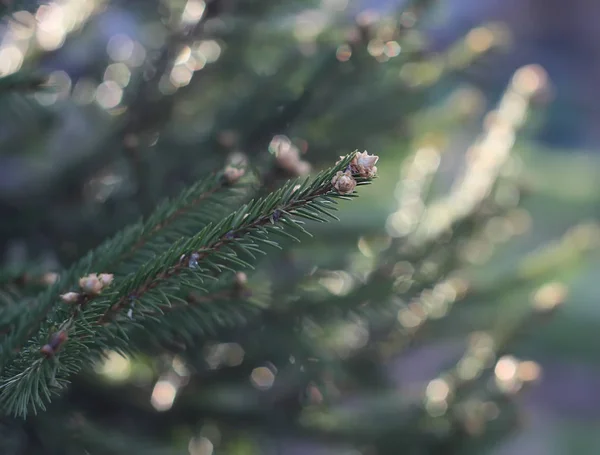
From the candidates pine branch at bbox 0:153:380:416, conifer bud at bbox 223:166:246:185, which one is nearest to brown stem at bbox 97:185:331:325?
pine branch at bbox 0:153:380:416

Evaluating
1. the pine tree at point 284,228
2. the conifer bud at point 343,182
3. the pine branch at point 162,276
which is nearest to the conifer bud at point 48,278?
the pine tree at point 284,228

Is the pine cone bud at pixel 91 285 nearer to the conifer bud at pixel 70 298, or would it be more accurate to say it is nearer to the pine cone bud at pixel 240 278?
the conifer bud at pixel 70 298

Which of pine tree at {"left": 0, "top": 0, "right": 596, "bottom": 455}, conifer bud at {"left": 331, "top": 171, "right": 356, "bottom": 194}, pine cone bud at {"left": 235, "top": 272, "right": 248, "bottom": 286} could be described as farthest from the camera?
pine tree at {"left": 0, "top": 0, "right": 596, "bottom": 455}

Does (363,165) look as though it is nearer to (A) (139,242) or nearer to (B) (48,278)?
(A) (139,242)

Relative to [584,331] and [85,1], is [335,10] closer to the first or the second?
[85,1]

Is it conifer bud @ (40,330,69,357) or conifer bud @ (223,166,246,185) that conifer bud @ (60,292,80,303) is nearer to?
conifer bud @ (40,330,69,357)

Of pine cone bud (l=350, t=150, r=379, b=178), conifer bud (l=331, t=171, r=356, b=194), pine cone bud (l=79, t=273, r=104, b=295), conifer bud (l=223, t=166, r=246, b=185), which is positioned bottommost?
pine cone bud (l=79, t=273, r=104, b=295)

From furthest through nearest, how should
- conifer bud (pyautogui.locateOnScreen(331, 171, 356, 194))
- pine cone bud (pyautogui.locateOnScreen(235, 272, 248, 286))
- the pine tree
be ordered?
the pine tree < pine cone bud (pyautogui.locateOnScreen(235, 272, 248, 286)) < conifer bud (pyautogui.locateOnScreen(331, 171, 356, 194))
